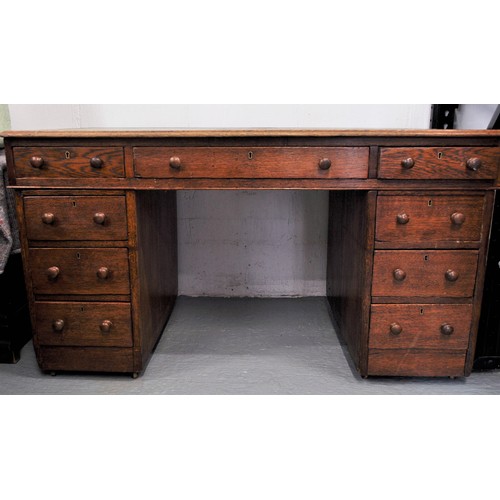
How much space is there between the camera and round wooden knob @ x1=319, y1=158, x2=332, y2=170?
1750 mm

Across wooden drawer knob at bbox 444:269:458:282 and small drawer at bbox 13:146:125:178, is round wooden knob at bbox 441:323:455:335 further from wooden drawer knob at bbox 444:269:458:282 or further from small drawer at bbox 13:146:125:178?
small drawer at bbox 13:146:125:178

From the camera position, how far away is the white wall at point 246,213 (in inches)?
103

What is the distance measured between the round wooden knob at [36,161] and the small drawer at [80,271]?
331 millimetres

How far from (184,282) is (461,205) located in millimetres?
1669

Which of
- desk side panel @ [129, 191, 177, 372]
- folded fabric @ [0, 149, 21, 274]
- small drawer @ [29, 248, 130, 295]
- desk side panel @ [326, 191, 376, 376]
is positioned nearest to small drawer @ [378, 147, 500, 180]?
desk side panel @ [326, 191, 376, 376]

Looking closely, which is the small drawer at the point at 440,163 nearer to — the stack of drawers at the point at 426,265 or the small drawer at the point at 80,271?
the stack of drawers at the point at 426,265

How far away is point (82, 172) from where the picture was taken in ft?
5.90

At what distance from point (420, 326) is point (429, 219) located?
0.44 meters

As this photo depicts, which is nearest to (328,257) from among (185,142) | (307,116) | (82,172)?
(307,116)

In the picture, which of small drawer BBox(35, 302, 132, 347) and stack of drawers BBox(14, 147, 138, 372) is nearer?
stack of drawers BBox(14, 147, 138, 372)

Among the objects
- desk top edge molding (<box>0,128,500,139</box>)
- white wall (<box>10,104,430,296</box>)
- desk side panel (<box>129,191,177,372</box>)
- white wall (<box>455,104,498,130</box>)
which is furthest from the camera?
white wall (<box>10,104,430,296</box>)

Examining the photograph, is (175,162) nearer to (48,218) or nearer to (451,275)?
(48,218)
